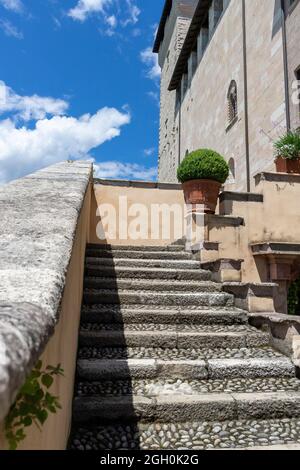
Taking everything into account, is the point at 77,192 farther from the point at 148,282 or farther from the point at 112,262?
the point at 112,262

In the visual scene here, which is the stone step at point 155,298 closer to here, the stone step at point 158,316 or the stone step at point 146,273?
the stone step at point 158,316

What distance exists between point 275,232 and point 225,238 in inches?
31.7

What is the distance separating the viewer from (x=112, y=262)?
16.3ft

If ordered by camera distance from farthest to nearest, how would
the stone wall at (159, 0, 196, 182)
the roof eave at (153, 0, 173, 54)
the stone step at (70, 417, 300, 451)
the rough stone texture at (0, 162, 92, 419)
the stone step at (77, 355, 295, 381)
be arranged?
the roof eave at (153, 0, 173, 54)
the stone wall at (159, 0, 196, 182)
the stone step at (77, 355, 295, 381)
the stone step at (70, 417, 300, 451)
the rough stone texture at (0, 162, 92, 419)

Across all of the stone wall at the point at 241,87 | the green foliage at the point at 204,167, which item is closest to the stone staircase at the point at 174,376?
the green foliage at the point at 204,167

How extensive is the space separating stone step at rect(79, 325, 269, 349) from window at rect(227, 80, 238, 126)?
10.4 meters

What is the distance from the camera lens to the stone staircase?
94.3 inches

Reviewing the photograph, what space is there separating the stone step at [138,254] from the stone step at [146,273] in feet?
1.61

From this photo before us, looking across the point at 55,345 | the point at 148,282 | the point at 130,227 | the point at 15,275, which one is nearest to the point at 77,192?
the point at 55,345

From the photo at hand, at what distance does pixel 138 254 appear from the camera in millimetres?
5402

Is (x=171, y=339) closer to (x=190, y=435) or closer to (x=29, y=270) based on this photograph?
(x=190, y=435)

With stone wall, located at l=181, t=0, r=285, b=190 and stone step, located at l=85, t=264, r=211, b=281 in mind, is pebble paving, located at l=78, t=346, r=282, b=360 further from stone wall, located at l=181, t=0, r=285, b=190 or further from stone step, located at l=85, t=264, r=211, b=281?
stone wall, located at l=181, t=0, r=285, b=190

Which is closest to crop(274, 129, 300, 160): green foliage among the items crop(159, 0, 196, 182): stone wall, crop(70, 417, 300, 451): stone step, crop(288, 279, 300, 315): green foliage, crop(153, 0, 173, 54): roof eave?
crop(288, 279, 300, 315): green foliage

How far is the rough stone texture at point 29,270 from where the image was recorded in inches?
27.9
